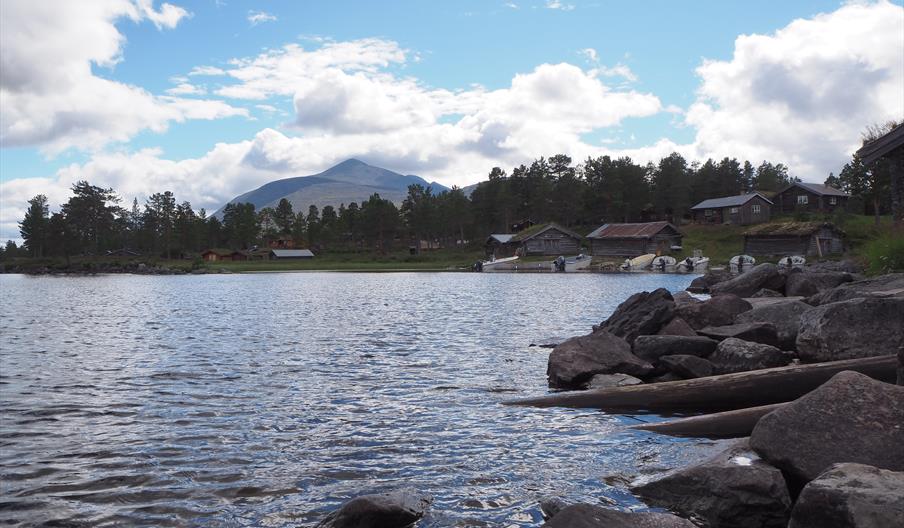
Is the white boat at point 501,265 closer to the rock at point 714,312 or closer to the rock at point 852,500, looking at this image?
the rock at point 714,312

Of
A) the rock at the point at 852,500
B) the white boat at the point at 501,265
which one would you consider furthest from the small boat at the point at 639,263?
the rock at the point at 852,500

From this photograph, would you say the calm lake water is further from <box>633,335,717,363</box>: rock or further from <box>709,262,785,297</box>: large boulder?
<box>709,262,785,297</box>: large boulder

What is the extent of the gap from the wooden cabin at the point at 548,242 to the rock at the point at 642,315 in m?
101

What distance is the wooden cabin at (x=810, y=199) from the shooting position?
118 metres

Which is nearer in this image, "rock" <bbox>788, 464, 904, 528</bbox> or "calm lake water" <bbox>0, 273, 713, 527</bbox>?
"rock" <bbox>788, 464, 904, 528</bbox>

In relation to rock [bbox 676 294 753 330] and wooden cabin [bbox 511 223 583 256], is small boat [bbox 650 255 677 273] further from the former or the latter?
rock [bbox 676 294 753 330]

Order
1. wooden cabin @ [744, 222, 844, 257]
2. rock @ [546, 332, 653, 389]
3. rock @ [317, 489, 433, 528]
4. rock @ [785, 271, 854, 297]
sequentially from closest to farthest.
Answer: rock @ [317, 489, 433, 528], rock @ [546, 332, 653, 389], rock @ [785, 271, 854, 297], wooden cabin @ [744, 222, 844, 257]

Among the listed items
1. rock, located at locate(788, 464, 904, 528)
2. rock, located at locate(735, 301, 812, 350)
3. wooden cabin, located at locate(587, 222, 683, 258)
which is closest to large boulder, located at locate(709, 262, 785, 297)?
rock, located at locate(735, 301, 812, 350)

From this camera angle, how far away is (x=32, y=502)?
8531 millimetres

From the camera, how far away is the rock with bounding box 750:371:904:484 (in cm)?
728

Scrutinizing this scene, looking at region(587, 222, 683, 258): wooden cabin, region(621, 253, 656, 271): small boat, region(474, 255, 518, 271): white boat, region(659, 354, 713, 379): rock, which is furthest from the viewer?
region(474, 255, 518, 271): white boat

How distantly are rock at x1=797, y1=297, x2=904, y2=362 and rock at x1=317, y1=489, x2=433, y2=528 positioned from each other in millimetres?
9311

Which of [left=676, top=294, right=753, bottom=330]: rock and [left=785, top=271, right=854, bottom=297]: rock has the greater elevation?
[left=785, top=271, right=854, bottom=297]: rock

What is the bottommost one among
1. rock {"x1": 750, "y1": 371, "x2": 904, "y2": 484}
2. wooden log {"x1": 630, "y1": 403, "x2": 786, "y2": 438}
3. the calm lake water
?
the calm lake water
